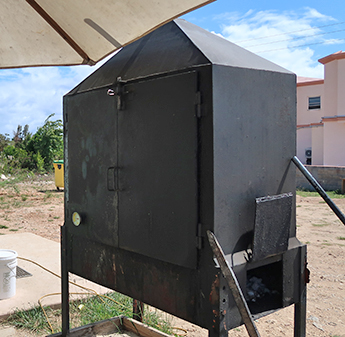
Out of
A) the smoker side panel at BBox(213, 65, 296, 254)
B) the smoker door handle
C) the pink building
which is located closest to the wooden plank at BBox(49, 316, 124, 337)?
the smoker door handle

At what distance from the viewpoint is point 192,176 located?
2.00 m

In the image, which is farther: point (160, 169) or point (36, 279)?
point (36, 279)

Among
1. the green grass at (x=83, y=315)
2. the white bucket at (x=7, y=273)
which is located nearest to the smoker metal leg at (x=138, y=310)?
the green grass at (x=83, y=315)

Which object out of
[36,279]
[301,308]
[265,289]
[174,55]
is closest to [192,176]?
[174,55]

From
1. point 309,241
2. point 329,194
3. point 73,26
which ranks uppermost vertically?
point 73,26

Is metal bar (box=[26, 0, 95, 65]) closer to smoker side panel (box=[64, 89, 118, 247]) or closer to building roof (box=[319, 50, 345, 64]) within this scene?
smoker side panel (box=[64, 89, 118, 247])

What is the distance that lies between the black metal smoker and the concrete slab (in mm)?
1457

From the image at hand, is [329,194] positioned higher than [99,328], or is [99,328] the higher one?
[329,194]

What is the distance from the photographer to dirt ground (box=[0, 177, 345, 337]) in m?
3.41

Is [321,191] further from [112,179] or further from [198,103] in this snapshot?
[112,179]

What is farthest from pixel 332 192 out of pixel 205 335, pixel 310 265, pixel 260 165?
pixel 260 165

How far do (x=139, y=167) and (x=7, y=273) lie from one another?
2.29 meters

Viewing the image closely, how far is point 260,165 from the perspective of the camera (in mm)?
2193

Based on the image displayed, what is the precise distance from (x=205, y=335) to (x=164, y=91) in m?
2.28
